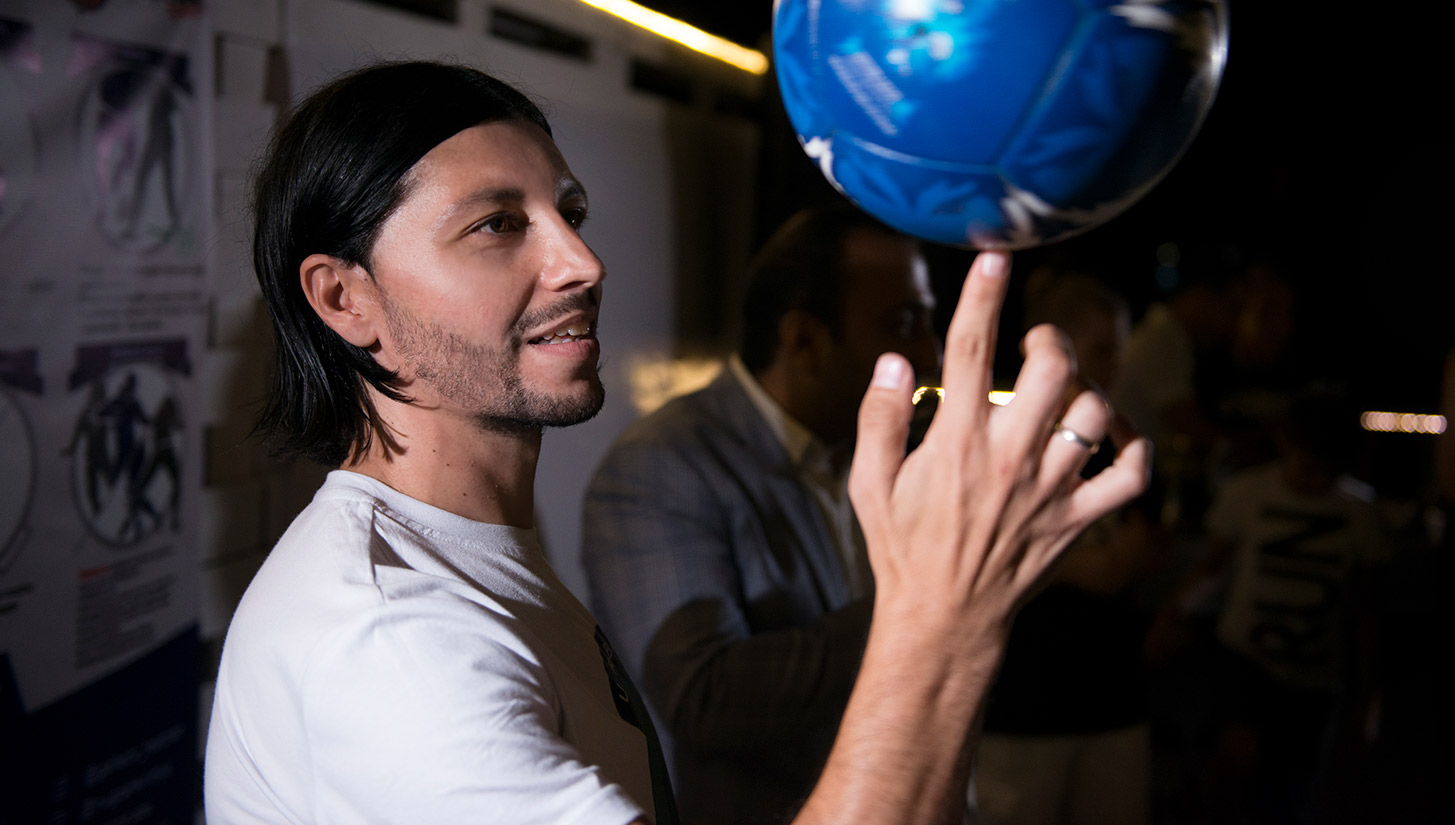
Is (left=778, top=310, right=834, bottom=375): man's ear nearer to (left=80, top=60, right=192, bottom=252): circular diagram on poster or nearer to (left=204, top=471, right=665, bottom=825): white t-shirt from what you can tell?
(left=204, top=471, right=665, bottom=825): white t-shirt

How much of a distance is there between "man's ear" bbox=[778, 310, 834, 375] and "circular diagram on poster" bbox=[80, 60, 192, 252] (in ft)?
3.70

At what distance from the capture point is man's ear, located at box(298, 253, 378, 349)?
101cm

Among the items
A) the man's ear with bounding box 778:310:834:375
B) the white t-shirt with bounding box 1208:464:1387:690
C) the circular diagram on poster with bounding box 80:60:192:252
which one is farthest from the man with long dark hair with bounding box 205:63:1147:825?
the white t-shirt with bounding box 1208:464:1387:690

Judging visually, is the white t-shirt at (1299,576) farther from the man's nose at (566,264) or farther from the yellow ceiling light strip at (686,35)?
the man's nose at (566,264)

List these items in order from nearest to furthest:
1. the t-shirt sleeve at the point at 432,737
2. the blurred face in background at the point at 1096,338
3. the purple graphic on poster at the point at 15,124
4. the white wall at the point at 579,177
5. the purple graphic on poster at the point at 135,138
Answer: the t-shirt sleeve at the point at 432,737, the purple graphic on poster at the point at 15,124, the purple graphic on poster at the point at 135,138, the white wall at the point at 579,177, the blurred face in background at the point at 1096,338

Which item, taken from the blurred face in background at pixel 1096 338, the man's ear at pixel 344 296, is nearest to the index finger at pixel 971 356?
the man's ear at pixel 344 296

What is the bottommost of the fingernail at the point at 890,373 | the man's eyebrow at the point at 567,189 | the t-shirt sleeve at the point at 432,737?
the t-shirt sleeve at the point at 432,737

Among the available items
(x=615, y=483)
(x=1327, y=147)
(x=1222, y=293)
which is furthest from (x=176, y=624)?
(x=1327, y=147)

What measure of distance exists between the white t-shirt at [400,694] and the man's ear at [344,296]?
0.17m

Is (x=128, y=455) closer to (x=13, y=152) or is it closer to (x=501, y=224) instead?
(x=13, y=152)

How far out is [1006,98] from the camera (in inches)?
30.1

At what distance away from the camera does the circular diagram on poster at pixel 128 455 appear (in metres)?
1.49

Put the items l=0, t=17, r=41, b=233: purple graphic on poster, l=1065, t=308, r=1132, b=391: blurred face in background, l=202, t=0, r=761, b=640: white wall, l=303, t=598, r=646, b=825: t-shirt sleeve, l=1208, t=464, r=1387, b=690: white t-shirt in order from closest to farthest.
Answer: l=303, t=598, r=646, b=825: t-shirt sleeve < l=0, t=17, r=41, b=233: purple graphic on poster < l=202, t=0, r=761, b=640: white wall < l=1208, t=464, r=1387, b=690: white t-shirt < l=1065, t=308, r=1132, b=391: blurred face in background

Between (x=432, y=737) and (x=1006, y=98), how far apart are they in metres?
0.68
